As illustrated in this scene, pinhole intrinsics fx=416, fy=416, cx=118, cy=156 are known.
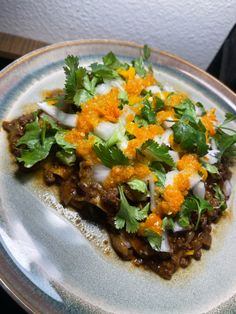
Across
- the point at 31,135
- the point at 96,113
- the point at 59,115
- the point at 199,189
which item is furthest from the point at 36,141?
the point at 199,189

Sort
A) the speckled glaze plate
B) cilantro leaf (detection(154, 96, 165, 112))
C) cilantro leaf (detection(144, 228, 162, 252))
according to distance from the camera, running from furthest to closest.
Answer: cilantro leaf (detection(154, 96, 165, 112)), cilantro leaf (detection(144, 228, 162, 252)), the speckled glaze plate

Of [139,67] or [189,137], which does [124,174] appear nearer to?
[189,137]

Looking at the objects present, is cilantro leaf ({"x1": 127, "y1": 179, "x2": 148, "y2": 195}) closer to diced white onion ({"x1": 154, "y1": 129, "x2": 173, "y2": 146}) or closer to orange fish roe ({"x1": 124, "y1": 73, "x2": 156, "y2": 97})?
diced white onion ({"x1": 154, "y1": 129, "x2": 173, "y2": 146})

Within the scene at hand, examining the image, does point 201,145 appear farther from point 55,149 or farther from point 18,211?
point 18,211

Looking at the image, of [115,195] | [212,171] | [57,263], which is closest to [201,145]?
[212,171]

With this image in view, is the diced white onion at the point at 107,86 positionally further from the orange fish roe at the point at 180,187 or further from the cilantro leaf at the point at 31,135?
the orange fish roe at the point at 180,187

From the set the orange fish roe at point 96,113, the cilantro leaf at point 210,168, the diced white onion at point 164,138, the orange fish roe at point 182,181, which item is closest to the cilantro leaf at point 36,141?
the orange fish roe at point 96,113

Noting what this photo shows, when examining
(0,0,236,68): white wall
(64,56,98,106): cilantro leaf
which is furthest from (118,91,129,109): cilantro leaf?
(0,0,236,68): white wall

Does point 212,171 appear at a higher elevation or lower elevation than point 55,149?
higher
